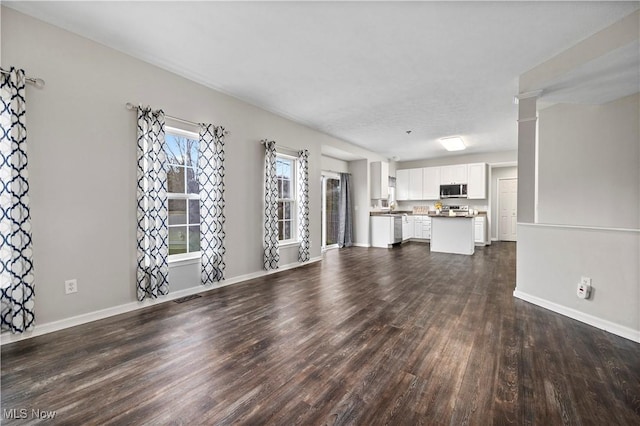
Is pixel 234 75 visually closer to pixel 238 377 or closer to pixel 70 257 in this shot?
pixel 70 257

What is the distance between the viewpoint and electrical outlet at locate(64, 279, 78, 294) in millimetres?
2635

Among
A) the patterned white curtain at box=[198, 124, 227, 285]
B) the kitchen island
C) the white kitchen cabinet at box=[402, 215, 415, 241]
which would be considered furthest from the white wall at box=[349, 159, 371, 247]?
the patterned white curtain at box=[198, 124, 227, 285]

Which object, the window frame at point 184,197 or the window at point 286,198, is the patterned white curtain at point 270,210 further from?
the window frame at point 184,197

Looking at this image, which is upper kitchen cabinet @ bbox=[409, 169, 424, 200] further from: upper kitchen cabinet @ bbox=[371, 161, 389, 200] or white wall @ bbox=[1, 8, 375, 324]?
white wall @ bbox=[1, 8, 375, 324]

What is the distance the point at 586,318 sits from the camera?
9.00ft

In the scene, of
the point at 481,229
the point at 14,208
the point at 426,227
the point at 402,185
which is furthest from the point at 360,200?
the point at 14,208

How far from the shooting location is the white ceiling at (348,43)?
237 cm

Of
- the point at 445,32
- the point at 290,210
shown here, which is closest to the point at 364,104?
the point at 445,32

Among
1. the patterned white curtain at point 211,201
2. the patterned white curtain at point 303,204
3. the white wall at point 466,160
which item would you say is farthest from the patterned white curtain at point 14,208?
the white wall at point 466,160

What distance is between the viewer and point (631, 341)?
2.39 meters

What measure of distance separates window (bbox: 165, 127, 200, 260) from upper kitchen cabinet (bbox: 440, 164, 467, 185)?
7480 millimetres

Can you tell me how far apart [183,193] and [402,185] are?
25.0 feet

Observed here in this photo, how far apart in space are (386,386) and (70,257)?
305cm

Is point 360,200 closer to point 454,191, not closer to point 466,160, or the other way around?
point 454,191
